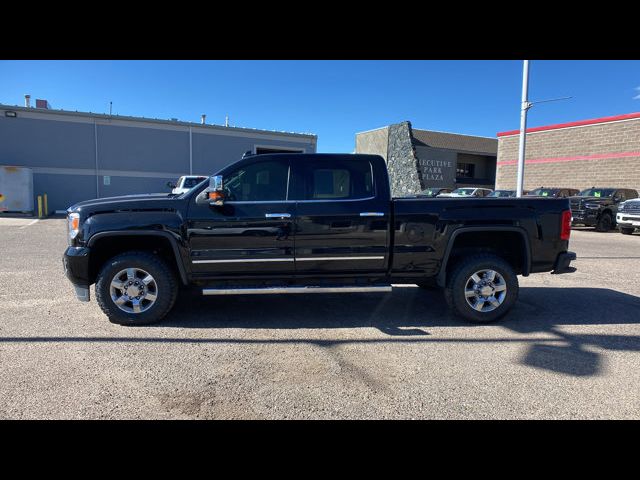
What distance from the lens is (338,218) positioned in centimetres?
472

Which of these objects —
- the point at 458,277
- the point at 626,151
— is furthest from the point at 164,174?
the point at 626,151

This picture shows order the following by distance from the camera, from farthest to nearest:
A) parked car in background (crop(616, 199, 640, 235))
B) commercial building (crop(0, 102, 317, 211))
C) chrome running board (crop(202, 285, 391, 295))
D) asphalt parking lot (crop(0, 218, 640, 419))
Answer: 1. commercial building (crop(0, 102, 317, 211))
2. parked car in background (crop(616, 199, 640, 235))
3. chrome running board (crop(202, 285, 391, 295))
4. asphalt parking lot (crop(0, 218, 640, 419))

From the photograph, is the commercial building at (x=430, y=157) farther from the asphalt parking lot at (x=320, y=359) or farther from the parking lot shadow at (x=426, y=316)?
the asphalt parking lot at (x=320, y=359)

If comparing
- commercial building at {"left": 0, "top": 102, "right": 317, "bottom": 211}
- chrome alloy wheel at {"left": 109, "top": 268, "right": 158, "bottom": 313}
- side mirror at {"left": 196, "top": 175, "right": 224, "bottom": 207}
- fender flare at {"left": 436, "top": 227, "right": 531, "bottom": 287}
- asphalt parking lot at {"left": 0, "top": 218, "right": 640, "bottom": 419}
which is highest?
commercial building at {"left": 0, "top": 102, "right": 317, "bottom": 211}

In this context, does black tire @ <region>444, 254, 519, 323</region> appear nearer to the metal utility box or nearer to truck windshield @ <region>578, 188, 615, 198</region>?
truck windshield @ <region>578, 188, 615, 198</region>

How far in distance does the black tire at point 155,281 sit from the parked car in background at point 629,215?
17.0 m

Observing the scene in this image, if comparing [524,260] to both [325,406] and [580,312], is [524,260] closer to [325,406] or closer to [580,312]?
[580,312]

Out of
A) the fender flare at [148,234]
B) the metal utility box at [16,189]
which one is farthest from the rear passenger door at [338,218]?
the metal utility box at [16,189]

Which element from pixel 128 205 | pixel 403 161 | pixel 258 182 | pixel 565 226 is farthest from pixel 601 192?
pixel 403 161

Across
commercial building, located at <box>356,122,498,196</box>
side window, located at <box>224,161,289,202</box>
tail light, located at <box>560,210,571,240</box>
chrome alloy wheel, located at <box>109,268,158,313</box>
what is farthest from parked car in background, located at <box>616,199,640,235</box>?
commercial building, located at <box>356,122,498,196</box>

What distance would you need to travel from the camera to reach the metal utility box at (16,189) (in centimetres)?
1986

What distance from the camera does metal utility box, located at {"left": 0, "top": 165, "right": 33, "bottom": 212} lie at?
1986cm

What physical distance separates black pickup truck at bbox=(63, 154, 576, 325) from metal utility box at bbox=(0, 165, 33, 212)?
19629 millimetres
